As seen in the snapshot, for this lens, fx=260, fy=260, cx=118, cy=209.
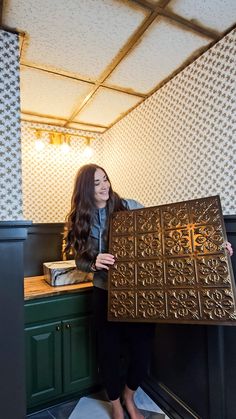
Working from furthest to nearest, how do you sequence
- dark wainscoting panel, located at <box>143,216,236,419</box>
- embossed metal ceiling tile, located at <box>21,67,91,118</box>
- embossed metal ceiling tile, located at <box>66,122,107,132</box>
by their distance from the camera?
embossed metal ceiling tile, located at <box>66,122,107,132</box> → embossed metal ceiling tile, located at <box>21,67,91,118</box> → dark wainscoting panel, located at <box>143,216,236,419</box>

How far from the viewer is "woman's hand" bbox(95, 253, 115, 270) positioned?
4.82ft

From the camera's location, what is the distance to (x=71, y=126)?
102 inches

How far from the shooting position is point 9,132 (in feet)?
4.56

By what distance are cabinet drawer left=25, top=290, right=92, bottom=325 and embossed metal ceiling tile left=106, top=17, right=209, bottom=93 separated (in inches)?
62.0

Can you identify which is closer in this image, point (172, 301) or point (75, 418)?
point (172, 301)

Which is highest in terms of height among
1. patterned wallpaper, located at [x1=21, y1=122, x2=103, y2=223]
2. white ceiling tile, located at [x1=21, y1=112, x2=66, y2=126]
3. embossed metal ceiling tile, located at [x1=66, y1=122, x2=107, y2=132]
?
embossed metal ceiling tile, located at [x1=66, y1=122, x2=107, y2=132]

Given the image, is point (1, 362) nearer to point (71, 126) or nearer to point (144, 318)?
point (144, 318)

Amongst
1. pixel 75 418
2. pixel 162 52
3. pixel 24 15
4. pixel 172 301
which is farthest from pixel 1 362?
pixel 162 52

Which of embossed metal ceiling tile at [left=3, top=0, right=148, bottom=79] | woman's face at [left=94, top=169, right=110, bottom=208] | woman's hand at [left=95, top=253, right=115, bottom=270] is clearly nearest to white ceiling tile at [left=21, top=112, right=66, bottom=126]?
embossed metal ceiling tile at [left=3, top=0, right=148, bottom=79]

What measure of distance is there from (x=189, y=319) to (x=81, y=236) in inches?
31.0

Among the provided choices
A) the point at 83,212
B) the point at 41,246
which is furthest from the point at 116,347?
the point at 41,246

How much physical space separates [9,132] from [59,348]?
4.80 feet

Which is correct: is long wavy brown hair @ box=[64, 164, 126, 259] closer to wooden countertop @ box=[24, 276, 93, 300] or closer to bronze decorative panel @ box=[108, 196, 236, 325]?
bronze decorative panel @ box=[108, 196, 236, 325]

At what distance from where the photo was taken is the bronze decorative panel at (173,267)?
118cm
